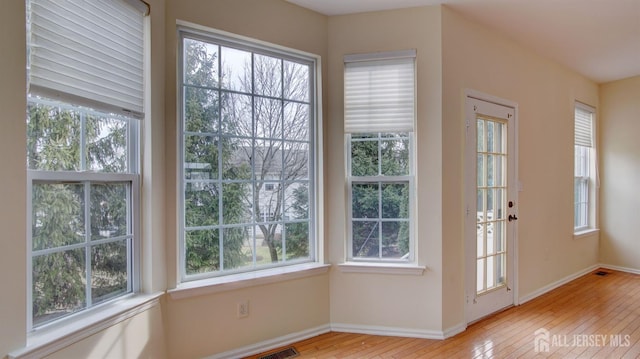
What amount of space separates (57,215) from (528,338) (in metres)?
3.35

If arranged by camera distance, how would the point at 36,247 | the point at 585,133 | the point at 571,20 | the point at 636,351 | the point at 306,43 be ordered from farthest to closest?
the point at 585,133 < the point at 571,20 < the point at 306,43 < the point at 636,351 < the point at 36,247

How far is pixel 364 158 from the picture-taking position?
2.82 m

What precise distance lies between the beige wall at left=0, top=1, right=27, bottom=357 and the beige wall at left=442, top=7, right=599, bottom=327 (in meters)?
2.60

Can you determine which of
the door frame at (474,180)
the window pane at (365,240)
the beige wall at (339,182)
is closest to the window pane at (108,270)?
the beige wall at (339,182)

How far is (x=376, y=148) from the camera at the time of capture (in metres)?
2.81

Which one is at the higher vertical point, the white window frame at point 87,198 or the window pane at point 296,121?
the window pane at point 296,121

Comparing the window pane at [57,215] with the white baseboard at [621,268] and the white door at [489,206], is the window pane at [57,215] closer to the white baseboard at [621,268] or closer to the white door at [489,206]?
the white door at [489,206]

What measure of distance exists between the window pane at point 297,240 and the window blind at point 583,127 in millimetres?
4009

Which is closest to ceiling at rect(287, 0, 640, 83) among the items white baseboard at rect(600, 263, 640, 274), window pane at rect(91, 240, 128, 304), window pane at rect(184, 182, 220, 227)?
window pane at rect(184, 182, 220, 227)

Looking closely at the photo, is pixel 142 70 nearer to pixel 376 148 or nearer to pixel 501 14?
pixel 376 148

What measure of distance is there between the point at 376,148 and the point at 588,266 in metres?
4.09

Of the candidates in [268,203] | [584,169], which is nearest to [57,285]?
[268,203]

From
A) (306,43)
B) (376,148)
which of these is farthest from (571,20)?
(306,43)

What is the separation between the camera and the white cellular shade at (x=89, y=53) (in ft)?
4.86
